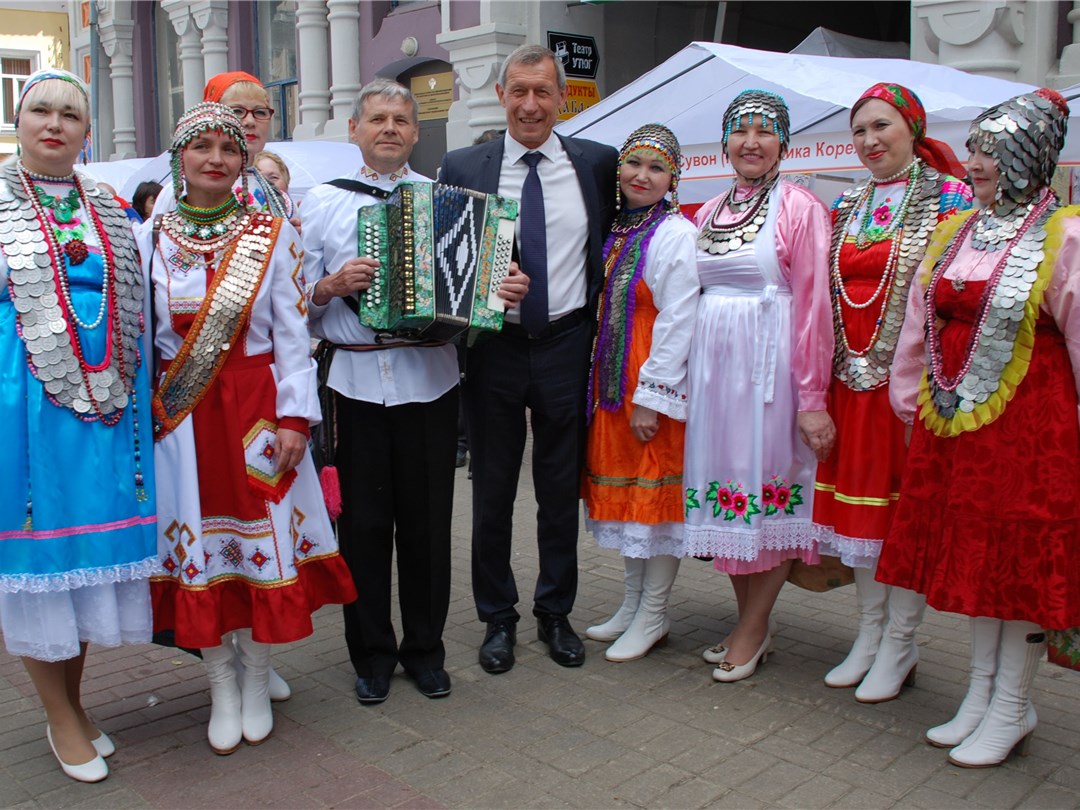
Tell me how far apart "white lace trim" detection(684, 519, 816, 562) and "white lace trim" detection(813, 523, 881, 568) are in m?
0.05

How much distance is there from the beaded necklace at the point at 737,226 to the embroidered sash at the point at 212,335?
164cm

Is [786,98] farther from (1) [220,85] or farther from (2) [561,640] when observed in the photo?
(2) [561,640]

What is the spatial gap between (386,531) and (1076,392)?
7.76 ft

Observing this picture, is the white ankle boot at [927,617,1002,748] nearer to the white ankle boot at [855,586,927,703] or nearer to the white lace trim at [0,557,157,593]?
the white ankle boot at [855,586,927,703]

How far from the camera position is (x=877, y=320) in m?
3.89

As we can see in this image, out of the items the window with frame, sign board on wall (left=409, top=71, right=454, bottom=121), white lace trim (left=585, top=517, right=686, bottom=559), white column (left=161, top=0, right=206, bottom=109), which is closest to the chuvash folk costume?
white lace trim (left=585, top=517, right=686, bottom=559)

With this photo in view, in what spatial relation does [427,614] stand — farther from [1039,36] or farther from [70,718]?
[1039,36]

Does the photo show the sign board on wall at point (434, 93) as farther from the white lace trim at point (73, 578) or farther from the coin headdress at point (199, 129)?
the white lace trim at point (73, 578)

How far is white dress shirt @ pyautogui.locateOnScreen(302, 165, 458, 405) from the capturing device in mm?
3918

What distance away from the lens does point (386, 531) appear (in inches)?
162

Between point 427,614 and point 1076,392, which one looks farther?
point 427,614

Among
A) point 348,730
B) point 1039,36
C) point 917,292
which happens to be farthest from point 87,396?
point 1039,36

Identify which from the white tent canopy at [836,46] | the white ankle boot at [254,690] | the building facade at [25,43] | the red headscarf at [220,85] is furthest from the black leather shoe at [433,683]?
the building facade at [25,43]

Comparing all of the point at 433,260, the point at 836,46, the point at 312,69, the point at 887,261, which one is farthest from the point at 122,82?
the point at 887,261
